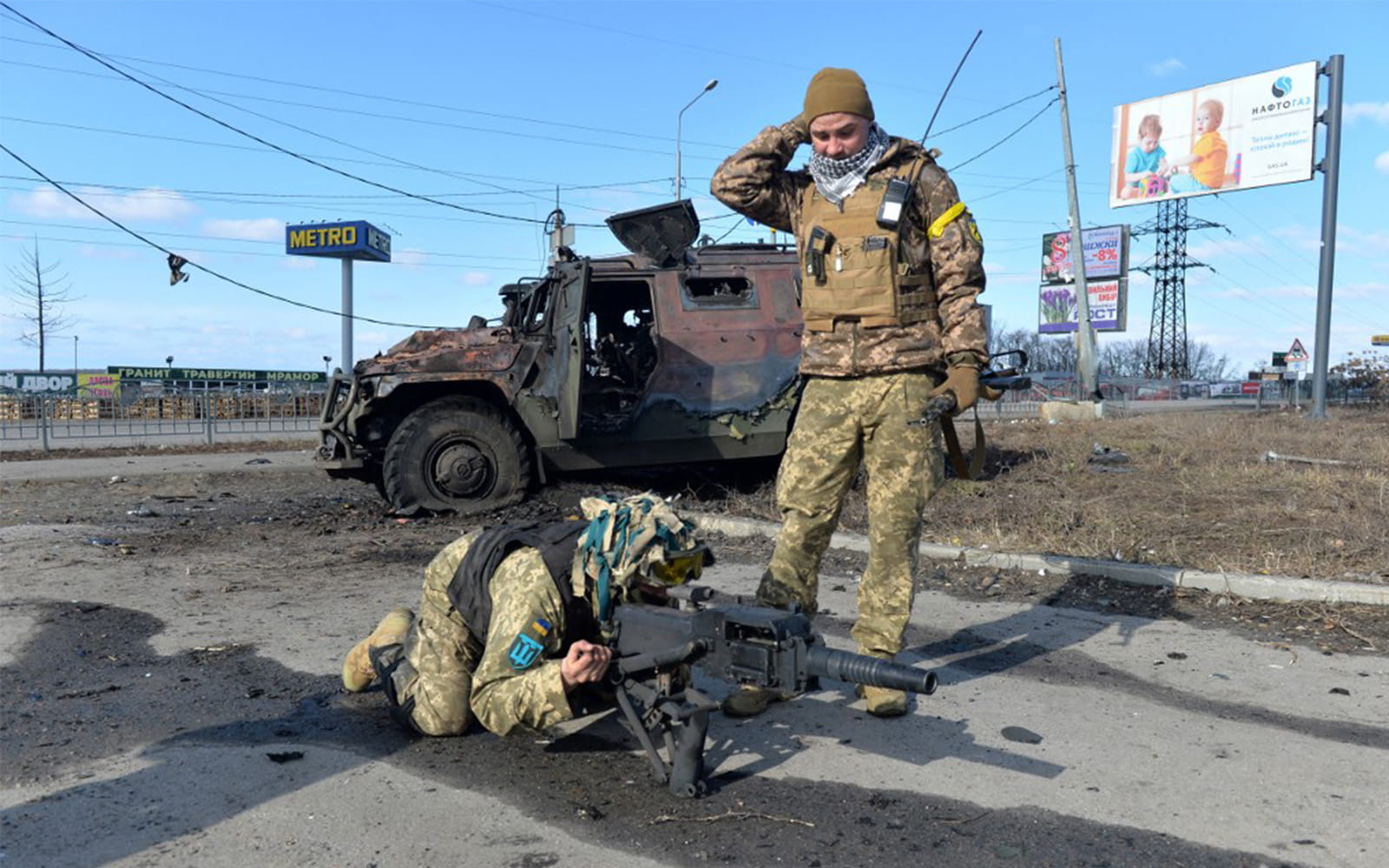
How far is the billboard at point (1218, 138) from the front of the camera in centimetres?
2652

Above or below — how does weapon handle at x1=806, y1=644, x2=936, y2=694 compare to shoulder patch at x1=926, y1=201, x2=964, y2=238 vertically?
below

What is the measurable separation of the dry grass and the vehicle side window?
5.19 feet

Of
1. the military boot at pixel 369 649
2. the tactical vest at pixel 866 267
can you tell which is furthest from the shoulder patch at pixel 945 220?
the military boot at pixel 369 649

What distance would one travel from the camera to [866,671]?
245 centimetres

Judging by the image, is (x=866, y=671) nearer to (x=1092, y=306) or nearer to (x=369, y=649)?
(x=369, y=649)

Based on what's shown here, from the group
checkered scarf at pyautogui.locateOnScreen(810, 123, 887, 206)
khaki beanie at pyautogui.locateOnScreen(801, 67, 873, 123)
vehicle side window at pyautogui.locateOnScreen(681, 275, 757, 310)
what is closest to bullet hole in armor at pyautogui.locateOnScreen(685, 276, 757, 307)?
vehicle side window at pyautogui.locateOnScreen(681, 275, 757, 310)

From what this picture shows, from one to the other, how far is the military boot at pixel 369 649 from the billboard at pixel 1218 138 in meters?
27.2

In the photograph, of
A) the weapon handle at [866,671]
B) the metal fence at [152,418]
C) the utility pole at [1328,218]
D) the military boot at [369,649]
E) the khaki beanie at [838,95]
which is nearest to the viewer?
the weapon handle at [866,671]

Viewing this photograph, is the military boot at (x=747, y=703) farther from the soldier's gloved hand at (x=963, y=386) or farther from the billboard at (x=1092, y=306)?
the billboard at (x=1092, y=306)

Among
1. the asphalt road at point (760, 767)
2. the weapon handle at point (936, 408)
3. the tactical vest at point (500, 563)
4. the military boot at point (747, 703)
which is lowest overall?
the asphalt road at point (760, 767)

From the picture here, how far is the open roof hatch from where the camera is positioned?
762 cm

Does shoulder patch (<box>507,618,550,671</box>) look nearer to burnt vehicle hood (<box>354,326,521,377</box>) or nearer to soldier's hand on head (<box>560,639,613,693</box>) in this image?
soldier's hand on head (<box>560,639,613,693</box>)

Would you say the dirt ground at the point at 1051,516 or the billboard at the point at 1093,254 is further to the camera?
the billboard at the point at 1093,254

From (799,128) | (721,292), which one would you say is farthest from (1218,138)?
(799,128)
